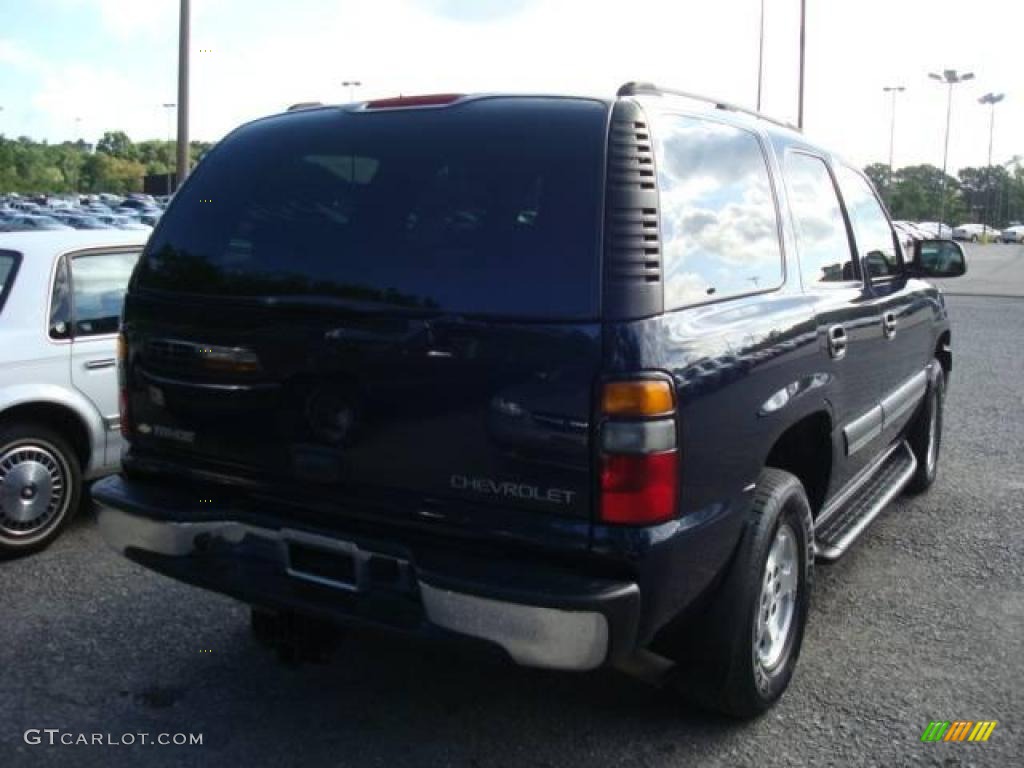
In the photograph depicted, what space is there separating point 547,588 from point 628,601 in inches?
8.1

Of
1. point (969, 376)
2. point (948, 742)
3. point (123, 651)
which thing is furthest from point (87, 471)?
point (969, 376)

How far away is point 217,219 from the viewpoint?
3404 mm

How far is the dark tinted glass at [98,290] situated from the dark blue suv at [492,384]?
2.03m

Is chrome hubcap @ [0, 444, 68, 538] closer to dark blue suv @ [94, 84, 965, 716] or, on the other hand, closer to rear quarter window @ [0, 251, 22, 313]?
rear quarter window @ [0, 251, 22, 313]

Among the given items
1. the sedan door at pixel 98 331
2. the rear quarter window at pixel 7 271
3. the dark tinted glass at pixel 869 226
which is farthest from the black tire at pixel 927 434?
the rear quarter window at pixel 7 271

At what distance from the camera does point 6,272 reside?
5223mm

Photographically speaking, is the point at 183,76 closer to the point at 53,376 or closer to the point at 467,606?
the point at 53,376

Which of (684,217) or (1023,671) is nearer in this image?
(684,217)

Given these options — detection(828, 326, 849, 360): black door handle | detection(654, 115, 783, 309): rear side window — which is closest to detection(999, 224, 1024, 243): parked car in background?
detection(828, 326, 849, 360): black door handle

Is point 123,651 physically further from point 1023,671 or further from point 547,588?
point 1023,671

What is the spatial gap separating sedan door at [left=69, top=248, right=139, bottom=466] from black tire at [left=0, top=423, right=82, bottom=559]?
0.25 m

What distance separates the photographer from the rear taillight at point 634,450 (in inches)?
104

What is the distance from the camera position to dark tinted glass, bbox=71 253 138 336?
5355 millimetres

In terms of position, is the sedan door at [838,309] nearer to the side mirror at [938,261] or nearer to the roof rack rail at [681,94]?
the roof rack rail at [681,94]
